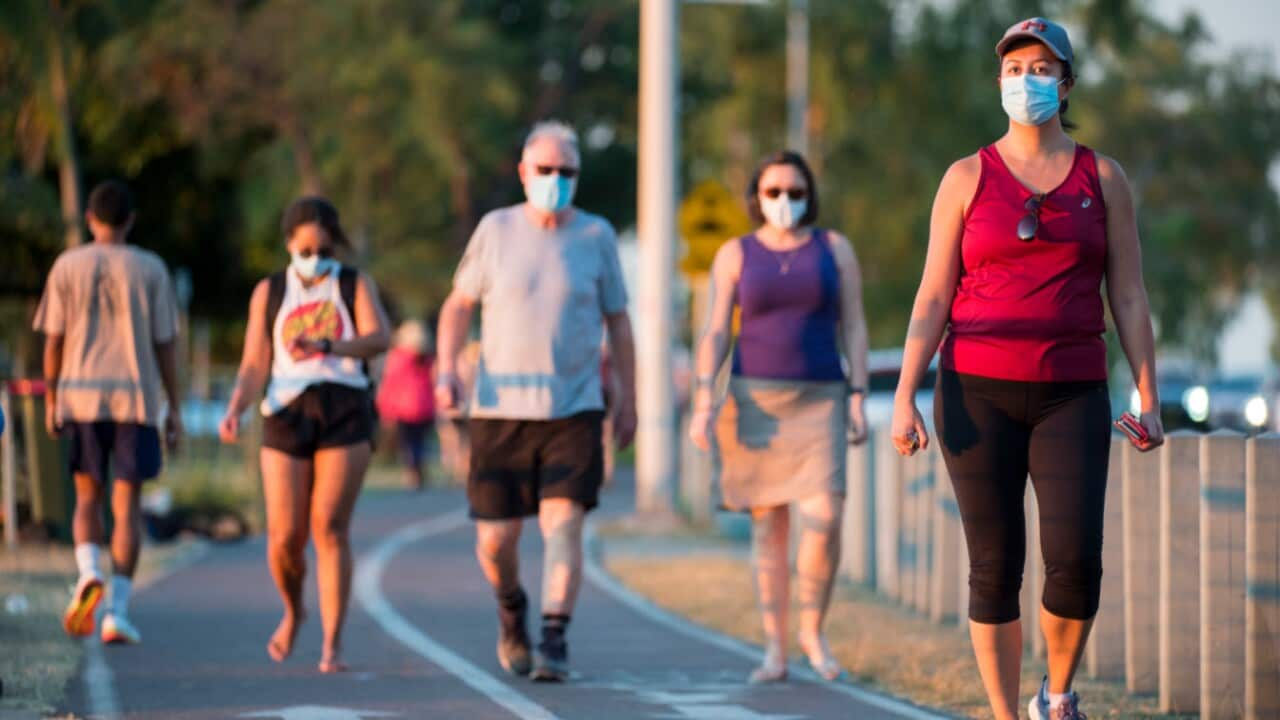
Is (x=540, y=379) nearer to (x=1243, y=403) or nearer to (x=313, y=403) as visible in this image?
(x=313, y=403)

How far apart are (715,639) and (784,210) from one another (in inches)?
91.9

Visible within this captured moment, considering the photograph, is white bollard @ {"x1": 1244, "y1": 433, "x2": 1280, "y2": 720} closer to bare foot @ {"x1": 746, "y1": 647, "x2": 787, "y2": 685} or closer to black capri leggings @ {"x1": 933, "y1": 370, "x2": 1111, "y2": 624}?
black capri leggings @ {"x1": 933, "y1": 370, "x2": 1111, "y2": 624}

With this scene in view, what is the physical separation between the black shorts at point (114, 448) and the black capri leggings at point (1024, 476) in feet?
16.0

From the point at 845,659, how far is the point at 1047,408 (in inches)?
143

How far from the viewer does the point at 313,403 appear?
375 inches

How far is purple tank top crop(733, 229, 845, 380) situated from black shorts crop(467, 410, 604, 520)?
2.38 ft

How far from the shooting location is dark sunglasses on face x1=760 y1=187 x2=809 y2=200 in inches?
377

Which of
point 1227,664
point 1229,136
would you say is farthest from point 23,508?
point 1229,136

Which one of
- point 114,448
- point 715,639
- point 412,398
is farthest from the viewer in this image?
point 412,398

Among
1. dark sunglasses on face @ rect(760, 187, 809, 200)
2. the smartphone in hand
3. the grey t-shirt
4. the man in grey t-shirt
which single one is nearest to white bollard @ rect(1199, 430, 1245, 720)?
the smartphone in hand

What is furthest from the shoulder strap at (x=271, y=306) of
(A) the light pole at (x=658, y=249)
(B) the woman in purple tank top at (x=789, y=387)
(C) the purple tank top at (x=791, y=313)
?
(A) the light pole at (x=658, y=249)

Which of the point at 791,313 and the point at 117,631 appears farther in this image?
the point at 117,631

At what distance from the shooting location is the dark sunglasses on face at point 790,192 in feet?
31.4

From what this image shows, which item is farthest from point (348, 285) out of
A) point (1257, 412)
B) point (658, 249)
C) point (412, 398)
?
point (412, 398)
